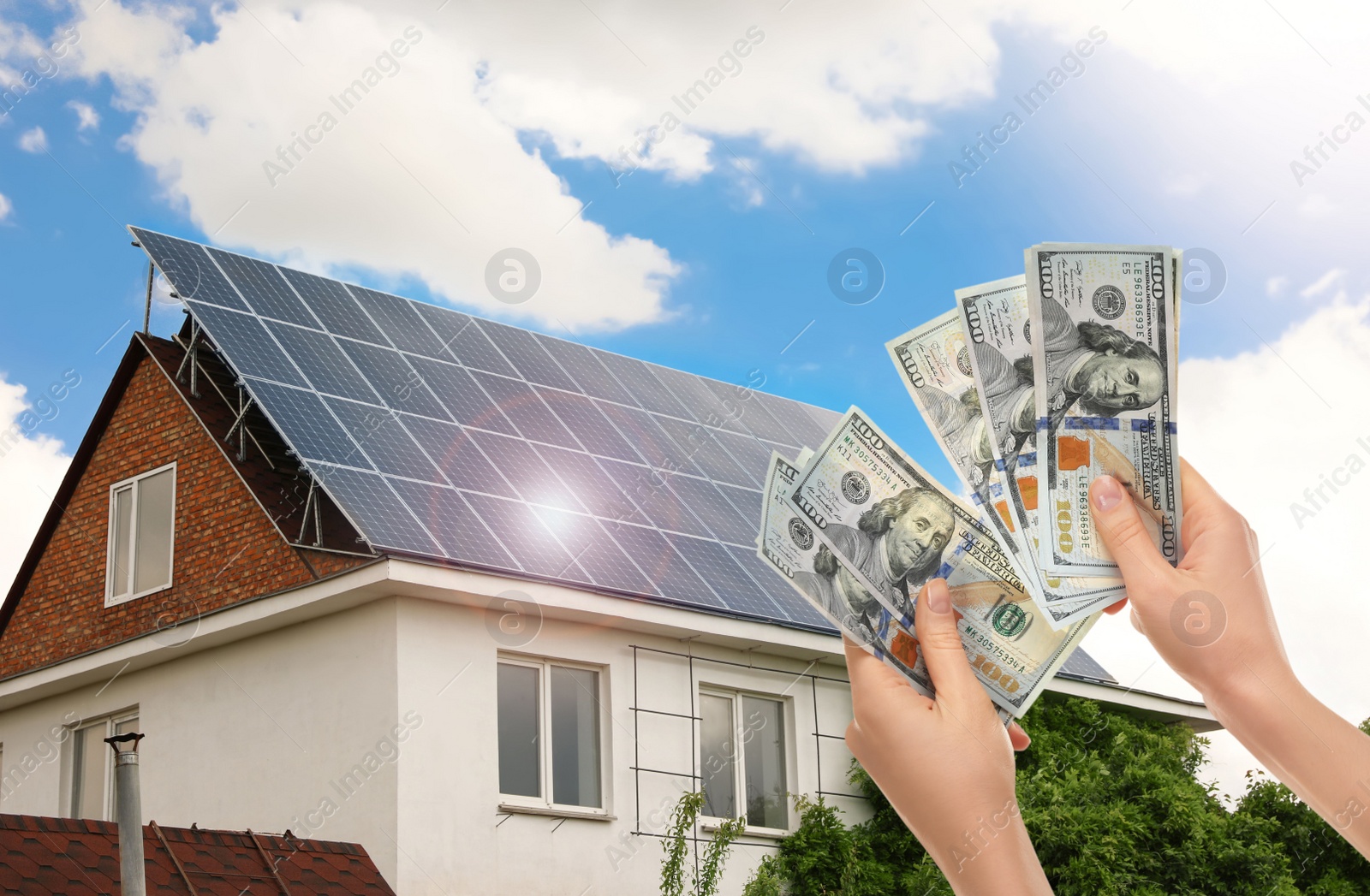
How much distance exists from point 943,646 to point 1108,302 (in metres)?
0.92

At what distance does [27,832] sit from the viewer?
10445 millimetres

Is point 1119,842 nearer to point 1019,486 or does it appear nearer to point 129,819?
point 129,819

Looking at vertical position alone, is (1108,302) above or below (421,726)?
below

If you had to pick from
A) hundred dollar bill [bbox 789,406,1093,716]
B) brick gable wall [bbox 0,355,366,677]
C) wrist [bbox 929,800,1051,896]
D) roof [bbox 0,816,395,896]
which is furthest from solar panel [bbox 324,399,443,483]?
wrist [bbox 929,800,1051,896]

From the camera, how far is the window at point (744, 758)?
16266 mm

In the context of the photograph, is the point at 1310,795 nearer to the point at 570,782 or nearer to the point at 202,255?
the point at 570,782

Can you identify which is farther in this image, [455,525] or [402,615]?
[455,525]

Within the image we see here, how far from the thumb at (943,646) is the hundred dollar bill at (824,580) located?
0.28 ft

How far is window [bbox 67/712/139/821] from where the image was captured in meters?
16.7

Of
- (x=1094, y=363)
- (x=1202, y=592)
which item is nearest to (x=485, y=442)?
(x=1094, y=363)

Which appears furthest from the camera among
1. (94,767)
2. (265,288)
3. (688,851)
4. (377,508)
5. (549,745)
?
(94,767)

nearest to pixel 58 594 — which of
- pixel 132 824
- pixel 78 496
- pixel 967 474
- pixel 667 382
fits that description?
pixel 78 496

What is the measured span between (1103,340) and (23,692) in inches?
667

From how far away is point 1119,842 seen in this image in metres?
14.3
